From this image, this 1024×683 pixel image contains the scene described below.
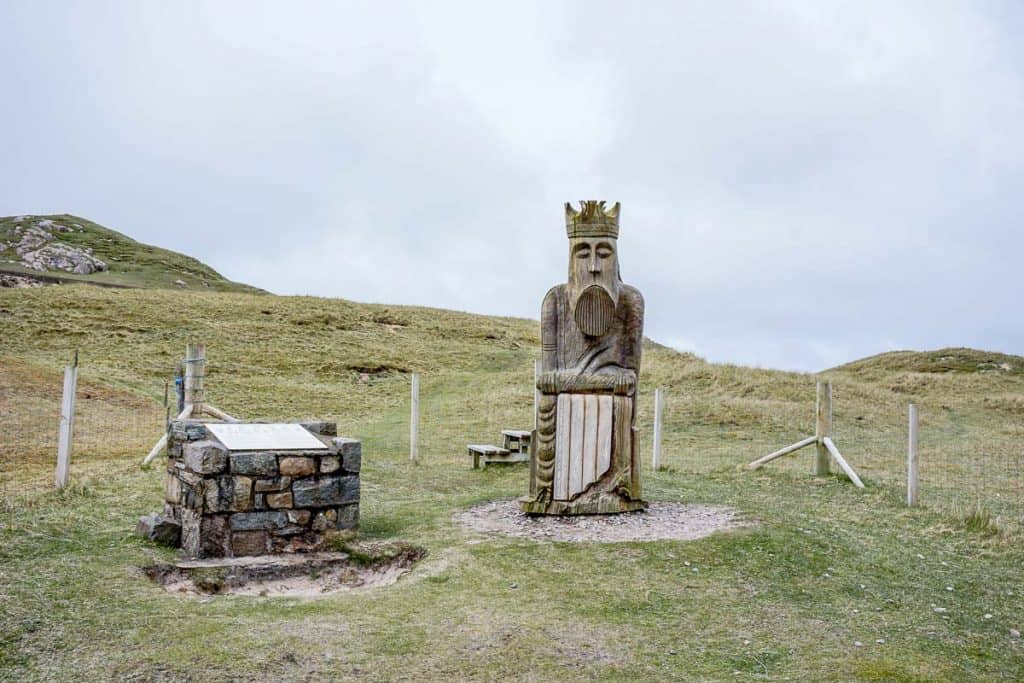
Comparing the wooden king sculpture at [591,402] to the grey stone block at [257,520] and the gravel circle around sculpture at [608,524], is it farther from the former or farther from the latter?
the grey stone block at [257,520]

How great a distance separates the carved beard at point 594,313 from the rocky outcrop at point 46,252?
60.2m

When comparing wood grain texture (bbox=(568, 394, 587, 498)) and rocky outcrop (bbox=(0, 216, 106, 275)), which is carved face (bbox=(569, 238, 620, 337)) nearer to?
wood grain texture (bbox=(568, 394, 587, 498))

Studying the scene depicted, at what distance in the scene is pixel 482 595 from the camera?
26.6 ft

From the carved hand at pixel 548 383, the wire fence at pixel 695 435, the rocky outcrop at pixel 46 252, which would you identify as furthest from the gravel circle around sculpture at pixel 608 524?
the rocky outcrop at pixel 46 252

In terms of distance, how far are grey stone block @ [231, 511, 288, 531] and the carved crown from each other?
4767 millimetres

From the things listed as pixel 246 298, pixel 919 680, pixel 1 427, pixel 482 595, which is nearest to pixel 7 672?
pixel 482 595

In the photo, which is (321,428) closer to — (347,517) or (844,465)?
(347,517)

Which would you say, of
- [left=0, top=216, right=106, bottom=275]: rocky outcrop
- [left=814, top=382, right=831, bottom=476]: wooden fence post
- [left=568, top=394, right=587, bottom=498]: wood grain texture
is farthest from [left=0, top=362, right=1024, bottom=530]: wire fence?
[left=0, top=216, right=106, bottom=275]: rocky outcrop

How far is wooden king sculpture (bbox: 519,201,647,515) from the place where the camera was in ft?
35.8

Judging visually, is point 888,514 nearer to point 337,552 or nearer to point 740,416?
point 337,552

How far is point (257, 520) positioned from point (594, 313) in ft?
15.1

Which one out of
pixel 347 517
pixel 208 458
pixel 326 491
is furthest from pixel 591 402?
pixel 208 458

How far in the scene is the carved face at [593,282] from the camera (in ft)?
36.1

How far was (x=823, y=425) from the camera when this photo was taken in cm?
1595
